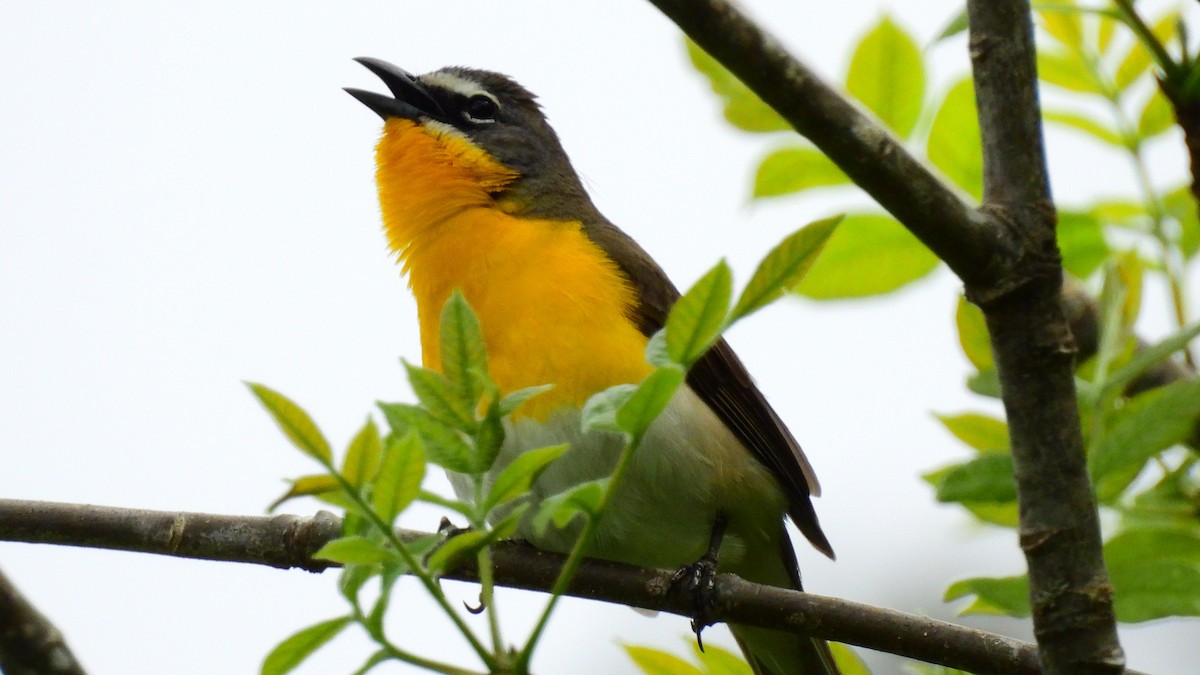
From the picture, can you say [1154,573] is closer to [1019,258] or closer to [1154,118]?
[1019,258]

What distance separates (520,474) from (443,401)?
17 cm

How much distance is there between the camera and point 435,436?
6.36ft

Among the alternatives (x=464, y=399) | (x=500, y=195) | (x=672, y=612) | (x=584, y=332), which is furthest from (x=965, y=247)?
(x=500, y=195)

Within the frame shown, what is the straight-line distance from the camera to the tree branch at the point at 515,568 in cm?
288

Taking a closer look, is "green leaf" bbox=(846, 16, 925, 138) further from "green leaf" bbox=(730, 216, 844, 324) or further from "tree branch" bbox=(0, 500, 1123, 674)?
A: "green leaf" bbox=(730, 216, 844, 324)


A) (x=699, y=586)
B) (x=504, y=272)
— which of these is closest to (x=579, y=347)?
(x=504, y=272)

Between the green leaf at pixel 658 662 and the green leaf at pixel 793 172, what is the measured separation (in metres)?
1.27

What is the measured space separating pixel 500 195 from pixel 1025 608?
3544 mm

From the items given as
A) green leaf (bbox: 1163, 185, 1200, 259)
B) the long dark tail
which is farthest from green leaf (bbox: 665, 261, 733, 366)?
the long dark tail

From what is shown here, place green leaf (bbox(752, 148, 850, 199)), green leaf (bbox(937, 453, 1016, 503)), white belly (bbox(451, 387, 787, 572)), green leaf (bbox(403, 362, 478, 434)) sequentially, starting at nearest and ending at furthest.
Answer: green leaf (bbox(403, 362, 478, 434)), green leaf (bbox(937, 453, 1016, 503)), green leaf (bbox(752, 148, 850, 199)), white belly (bbox(451, 387, 787, 572))

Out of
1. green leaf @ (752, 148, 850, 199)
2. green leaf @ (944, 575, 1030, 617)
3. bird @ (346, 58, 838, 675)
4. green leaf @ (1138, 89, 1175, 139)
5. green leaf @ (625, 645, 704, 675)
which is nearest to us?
green leaf @ (944, 575, 1030, 617)

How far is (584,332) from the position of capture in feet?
15.1

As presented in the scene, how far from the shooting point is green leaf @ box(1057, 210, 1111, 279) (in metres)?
3.23

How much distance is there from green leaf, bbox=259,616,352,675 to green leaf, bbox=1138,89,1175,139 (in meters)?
Result: 2.34
